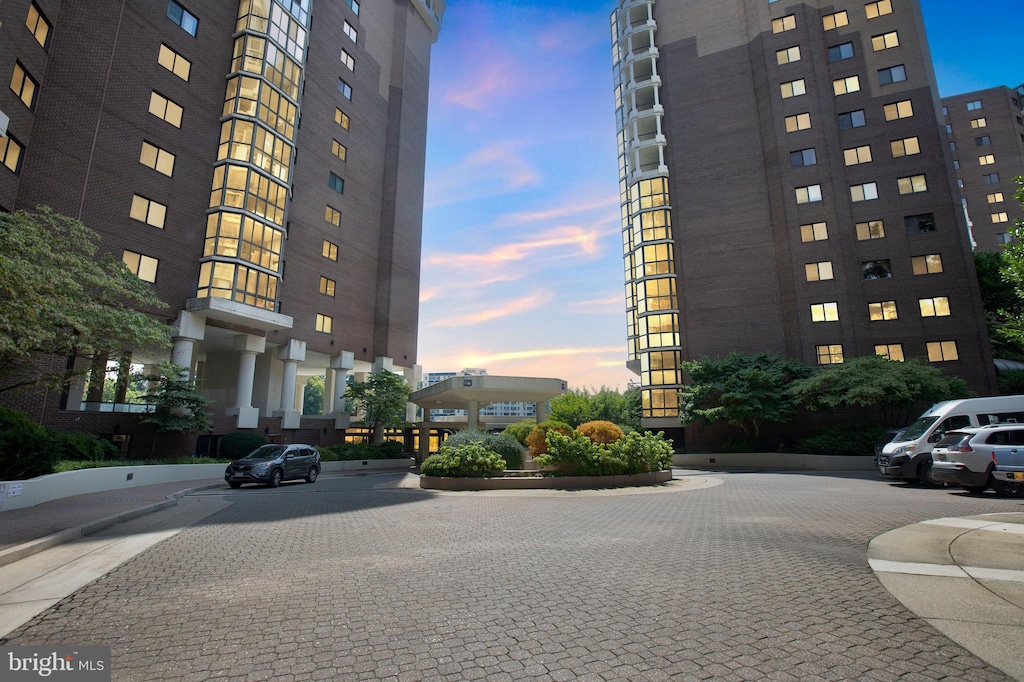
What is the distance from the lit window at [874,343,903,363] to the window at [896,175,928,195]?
37.6ft

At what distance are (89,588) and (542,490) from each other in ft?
45.4

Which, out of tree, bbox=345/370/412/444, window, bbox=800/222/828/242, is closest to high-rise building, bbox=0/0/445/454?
tree, bbox=345/370/412/444

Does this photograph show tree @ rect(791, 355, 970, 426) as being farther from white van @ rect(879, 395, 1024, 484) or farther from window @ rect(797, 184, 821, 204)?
window @ rect(797, 184, 821, 204)

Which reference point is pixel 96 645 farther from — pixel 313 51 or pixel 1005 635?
pixel 313 51

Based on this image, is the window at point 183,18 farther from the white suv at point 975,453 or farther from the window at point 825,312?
the window at point 825,312

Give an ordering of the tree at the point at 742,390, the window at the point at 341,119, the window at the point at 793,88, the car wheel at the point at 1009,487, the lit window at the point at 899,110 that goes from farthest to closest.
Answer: the window at the point at 341,119
the window at the point at 793,88
the lit window at the point at 899,110
the tree at the point at 742,390
the car wheel at the point at 1009,487

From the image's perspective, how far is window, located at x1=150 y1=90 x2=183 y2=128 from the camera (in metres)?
29.3

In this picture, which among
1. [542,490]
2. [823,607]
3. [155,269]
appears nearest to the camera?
[823,607]

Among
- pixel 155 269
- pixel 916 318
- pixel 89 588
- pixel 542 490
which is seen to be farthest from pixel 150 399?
pixel 916 318

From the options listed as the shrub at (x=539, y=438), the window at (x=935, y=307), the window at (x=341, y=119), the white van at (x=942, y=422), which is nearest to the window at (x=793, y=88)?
the window at (x=935, y=307)

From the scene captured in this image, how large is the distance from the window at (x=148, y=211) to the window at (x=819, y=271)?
43.8m

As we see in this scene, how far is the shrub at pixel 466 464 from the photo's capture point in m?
18.9

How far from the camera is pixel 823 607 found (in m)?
5.03

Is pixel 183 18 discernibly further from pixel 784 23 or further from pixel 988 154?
pixel 988 154
